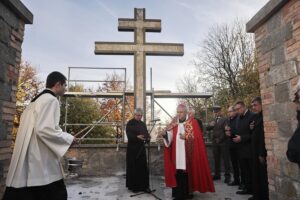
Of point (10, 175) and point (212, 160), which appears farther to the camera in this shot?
point (212, 160)

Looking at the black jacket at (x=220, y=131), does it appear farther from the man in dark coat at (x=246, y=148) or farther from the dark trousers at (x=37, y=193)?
the dark trousers at (x=37, y=193)

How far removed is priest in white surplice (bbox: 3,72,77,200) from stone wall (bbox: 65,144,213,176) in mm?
5634

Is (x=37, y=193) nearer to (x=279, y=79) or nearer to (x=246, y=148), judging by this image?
(x=279, y=79)

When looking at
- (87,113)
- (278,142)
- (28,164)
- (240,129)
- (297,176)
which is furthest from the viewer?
(87,113)

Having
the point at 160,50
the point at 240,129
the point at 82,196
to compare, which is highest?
the point at 160,50

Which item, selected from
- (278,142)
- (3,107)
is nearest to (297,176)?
(278,142)

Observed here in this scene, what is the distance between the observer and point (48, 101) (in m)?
2.97

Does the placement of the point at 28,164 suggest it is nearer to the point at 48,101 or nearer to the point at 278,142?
the point at 48,101

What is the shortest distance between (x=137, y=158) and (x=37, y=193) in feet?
12.5

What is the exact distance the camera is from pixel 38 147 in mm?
2875

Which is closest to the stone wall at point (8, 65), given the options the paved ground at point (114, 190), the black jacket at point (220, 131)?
the paved ground at point (114, 190)

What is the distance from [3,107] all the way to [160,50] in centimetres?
570

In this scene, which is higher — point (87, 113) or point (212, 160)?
point (87, 113)

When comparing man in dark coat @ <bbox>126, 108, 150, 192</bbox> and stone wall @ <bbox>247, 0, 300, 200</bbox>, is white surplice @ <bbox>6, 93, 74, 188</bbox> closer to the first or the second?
stone wall @ <bbox>247, 0, 300, 200</bbox>
